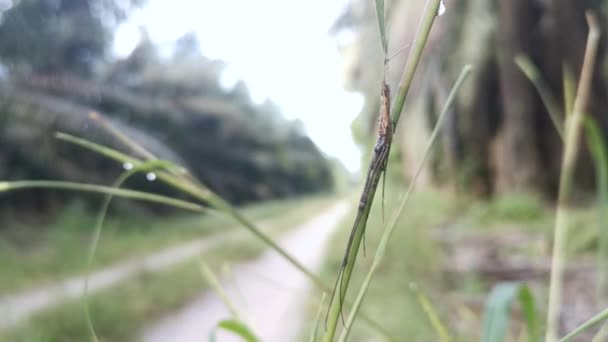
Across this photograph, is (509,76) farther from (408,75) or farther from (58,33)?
(408,75)

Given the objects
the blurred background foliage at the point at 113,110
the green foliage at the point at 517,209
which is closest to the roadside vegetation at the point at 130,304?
the blurred background foliage at the point at 113,110

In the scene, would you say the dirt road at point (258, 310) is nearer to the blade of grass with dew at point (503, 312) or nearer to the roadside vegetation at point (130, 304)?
the roadside vegetation at point (130, 304)

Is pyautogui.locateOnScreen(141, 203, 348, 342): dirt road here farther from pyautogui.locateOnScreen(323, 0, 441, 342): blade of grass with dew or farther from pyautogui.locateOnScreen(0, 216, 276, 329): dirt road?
pyautogui.locateOnScreen(323, 0, 441, 342): blade of grass with dew

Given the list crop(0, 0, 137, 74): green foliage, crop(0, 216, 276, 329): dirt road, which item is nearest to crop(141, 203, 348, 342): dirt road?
crop(0, 216, 276, 329): dirt road

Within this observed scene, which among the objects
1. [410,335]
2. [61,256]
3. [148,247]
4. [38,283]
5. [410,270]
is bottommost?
[410,335]

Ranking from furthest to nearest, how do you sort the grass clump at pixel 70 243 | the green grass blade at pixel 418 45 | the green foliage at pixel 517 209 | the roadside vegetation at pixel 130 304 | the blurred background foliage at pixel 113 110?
the grass clump at pixel 70 243 < the green foliage at pixel 517 209 < the blurred background foliage at pixel 113 110 < the roadside vegetation at pixel 130 304 < the green grass blade at pixel 418 45

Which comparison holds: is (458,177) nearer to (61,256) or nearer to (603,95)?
(603,95)

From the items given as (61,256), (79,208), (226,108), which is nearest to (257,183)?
(226,108)
